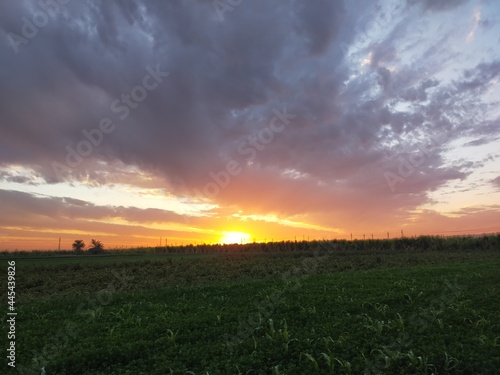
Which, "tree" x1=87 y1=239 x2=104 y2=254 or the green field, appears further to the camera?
"tree" x1=87 y1=239 x2=104 y2=254

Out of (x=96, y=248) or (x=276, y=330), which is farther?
(x=96, y=248)

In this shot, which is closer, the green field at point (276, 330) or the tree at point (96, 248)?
the green field at point (276, 330)

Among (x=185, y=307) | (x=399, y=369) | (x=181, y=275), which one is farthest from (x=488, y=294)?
(x=181, y=275)

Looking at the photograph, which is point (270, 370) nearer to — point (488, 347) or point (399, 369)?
point (399, 369)

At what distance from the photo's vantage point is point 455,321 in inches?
445

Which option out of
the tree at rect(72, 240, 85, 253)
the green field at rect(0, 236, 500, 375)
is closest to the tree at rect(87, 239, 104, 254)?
the tree at rect(72, 240, 85, 253)

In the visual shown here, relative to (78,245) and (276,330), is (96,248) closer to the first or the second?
(78,245)

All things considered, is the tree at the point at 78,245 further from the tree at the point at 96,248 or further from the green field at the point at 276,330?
the green field at the point at 276,330

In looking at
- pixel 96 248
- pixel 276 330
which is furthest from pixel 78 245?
pixel 276 330

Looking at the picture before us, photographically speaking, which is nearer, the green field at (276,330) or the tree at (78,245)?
the green field at (276,330)

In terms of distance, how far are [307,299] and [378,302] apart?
2.87 metres

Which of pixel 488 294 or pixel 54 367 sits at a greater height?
pixel 488 294

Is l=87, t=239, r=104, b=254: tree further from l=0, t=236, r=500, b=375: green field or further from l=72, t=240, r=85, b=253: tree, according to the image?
l=0, t=236, r=500, b=375: green field

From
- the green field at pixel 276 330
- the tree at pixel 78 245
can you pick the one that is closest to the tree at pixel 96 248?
the tree at pixel 78 245
